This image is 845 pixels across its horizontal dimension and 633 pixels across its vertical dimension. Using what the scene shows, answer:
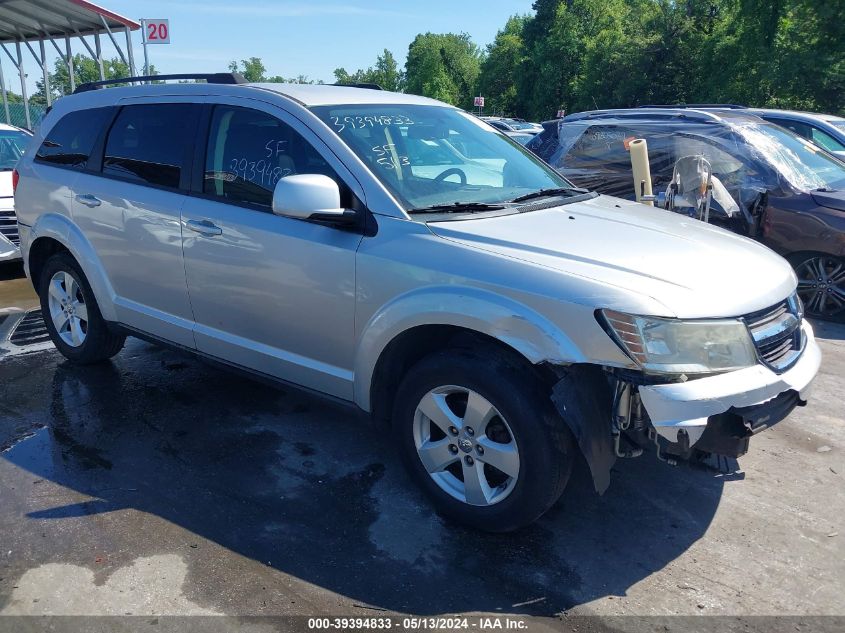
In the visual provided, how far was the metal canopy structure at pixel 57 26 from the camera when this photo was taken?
1488cm

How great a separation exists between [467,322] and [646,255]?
83 centimetres

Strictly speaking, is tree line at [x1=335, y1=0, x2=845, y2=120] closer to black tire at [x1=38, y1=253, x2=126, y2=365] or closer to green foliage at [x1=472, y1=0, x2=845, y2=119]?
green foliage at [x1=472, y1=0, x2=845, y2=119]

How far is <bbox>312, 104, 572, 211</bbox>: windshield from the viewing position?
3.47 metres

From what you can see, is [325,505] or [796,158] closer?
[325,505]

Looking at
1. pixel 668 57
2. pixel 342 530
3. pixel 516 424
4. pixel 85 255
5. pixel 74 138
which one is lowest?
pixel 342 530

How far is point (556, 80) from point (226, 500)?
163 feet

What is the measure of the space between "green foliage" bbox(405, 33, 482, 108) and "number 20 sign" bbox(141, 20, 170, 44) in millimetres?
56192

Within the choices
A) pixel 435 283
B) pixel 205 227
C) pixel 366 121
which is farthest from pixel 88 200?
pixel 435 283

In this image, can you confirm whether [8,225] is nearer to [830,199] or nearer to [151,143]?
[151,143]

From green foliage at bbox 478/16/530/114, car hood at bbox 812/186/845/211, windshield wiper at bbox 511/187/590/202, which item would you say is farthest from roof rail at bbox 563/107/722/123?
green foliage at bbox 478/16/530/114

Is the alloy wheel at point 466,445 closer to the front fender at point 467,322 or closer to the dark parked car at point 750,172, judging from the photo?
the front fender at point 467,322

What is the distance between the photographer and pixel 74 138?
4848 millimetres

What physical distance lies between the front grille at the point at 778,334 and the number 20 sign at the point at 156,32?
54.2ft

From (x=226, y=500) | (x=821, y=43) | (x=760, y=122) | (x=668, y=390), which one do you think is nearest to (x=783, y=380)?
(x=668, y=390)
